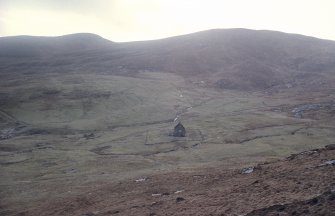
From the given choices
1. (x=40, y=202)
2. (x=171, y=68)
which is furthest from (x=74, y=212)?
(x=171, y=68)

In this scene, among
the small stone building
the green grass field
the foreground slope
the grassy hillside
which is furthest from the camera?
the small stone building

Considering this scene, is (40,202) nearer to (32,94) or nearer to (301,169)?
(301,169)

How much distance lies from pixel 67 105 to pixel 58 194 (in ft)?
279

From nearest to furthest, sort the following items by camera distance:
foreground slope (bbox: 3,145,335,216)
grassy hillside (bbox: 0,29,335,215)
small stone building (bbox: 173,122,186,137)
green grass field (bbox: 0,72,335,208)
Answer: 1. foreground slope (bbox: 3,145,335,216)
2. green grass field (bbox: 0,72,335,208)
3. grassy hillside (bbox: 0,29,335,215)
4. small stone building (bbox: 173,122,186,137)

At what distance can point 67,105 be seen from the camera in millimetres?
127688

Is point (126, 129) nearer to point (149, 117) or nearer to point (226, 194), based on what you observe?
point (149, 117)

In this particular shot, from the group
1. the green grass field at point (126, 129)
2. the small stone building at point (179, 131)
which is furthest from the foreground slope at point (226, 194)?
the small stone building at point (179, 131)

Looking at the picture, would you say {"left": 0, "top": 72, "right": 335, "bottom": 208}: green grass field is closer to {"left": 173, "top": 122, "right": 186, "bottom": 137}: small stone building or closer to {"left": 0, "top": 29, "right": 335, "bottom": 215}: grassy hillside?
{"left": 0, "top": 29, "right": 335, "bottom": 215}: grassy hillside

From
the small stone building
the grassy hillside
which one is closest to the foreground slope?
the grassy hillside

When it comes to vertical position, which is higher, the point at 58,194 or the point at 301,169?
the point at 301,169

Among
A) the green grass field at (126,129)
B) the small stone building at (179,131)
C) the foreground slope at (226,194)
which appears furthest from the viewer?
the small stone building at (179,131)

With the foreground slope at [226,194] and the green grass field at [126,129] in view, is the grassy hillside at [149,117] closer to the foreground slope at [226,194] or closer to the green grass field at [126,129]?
the green grass field at [126,129]

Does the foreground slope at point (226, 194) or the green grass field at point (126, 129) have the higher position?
the foreground slope at point (226, 194)

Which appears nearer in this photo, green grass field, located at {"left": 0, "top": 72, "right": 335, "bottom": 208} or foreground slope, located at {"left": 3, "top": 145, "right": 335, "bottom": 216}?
foreground slope, located at {"left": 3, "top": 145, "right": 335, "bottom": 216}
